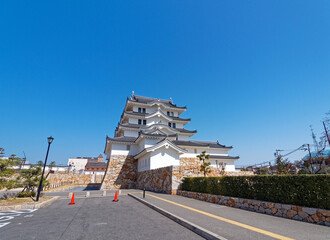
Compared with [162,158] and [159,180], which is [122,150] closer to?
[162,158]

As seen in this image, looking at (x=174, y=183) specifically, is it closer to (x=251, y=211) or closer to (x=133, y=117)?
(x=251, y=211)

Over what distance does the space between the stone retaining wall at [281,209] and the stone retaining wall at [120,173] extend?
710 inches

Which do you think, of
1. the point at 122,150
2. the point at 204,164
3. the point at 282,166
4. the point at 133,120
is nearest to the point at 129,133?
the point at 133,120

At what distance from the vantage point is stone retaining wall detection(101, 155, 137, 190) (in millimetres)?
24438

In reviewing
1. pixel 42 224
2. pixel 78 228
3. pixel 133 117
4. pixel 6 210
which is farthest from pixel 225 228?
pixel 133 117

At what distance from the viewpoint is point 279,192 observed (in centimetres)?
658

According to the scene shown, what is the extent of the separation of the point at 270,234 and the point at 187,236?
2205mm

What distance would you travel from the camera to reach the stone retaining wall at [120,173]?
962 inches

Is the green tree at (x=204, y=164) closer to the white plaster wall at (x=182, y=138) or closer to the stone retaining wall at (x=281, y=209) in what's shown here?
the stone retaining wall at (x=281, y=209)

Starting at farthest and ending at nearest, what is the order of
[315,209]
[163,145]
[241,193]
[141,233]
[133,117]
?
[133,117], [163,145], [241,193], [315,209], [141,233]

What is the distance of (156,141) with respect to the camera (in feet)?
76.9

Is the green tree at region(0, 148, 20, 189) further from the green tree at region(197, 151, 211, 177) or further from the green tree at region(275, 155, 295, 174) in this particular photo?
the green tree at region(275, 155, 295, 174)

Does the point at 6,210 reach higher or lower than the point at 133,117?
lower

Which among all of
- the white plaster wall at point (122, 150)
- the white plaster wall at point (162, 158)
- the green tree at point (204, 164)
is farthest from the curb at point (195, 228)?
the white plaster wall at point (122, 150)
